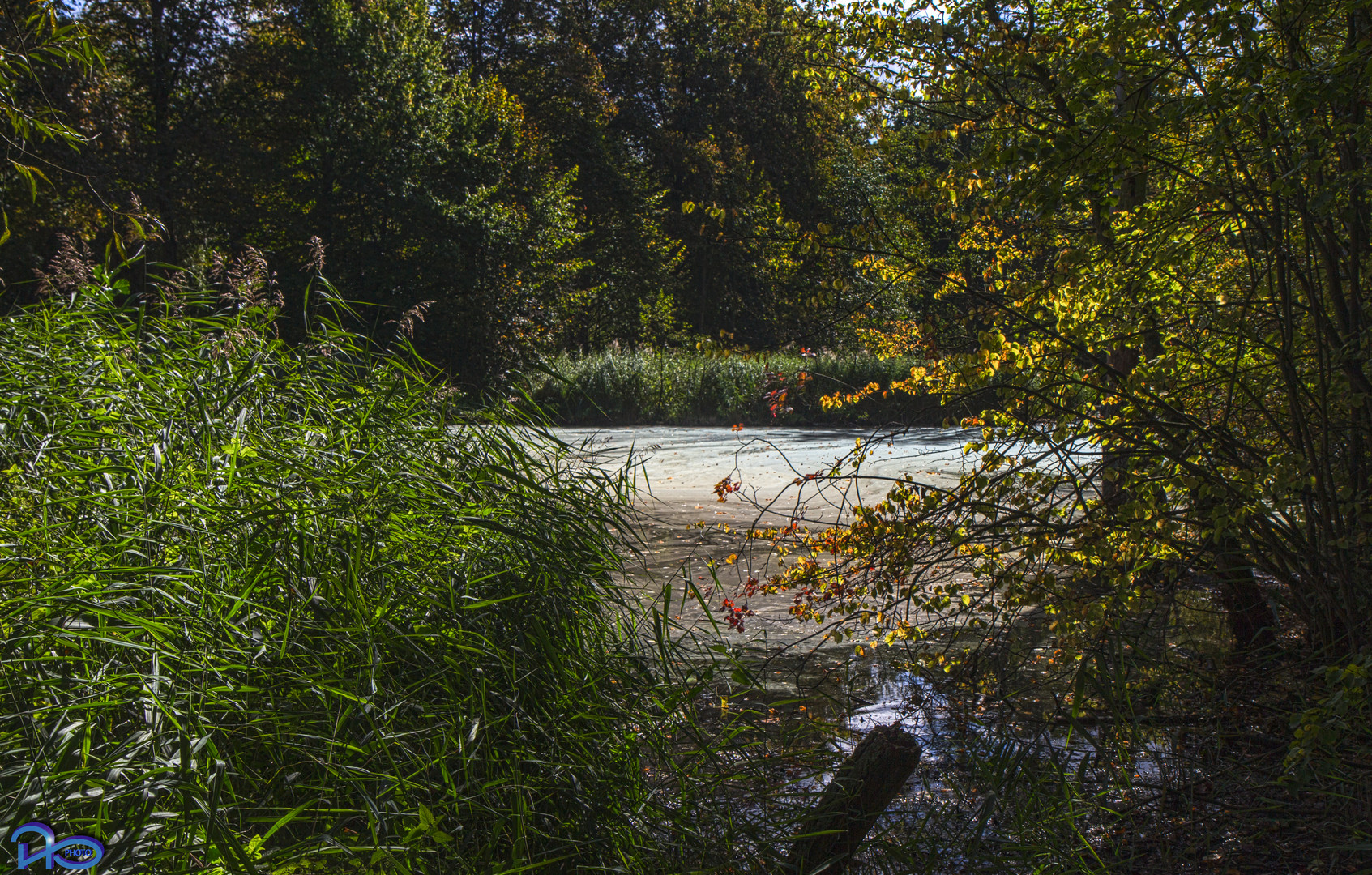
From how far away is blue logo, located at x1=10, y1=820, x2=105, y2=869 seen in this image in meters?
1.93

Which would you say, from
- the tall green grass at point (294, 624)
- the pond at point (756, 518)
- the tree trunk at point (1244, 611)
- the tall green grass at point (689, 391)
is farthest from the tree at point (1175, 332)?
the tall green grass at point (689, 391)

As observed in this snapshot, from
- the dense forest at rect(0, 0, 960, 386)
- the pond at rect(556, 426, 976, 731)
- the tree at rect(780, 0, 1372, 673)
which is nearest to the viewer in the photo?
the tree at rect(780, 0, 1372, 673)

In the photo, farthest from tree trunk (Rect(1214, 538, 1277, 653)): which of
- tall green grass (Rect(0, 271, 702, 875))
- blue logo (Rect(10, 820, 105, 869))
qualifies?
blue logo (Rect(10, 820, 105, 869))

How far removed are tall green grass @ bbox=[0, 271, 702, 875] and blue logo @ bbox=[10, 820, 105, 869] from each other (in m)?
0.03

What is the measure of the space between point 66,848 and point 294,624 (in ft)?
2.22

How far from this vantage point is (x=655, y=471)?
40.9ft

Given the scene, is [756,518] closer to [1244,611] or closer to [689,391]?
[1244,611]

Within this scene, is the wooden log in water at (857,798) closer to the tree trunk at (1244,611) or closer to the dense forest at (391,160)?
the tree trunk at (1244,611)

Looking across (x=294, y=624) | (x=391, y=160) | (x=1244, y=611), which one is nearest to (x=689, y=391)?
(x=391, y=160)

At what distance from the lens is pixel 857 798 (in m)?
3.15

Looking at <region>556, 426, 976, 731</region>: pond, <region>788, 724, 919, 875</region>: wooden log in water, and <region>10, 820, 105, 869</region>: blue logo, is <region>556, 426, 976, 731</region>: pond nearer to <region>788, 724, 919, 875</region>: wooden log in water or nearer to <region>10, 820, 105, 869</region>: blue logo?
<region>788, 724, 919, 875</region>: wooden log in water

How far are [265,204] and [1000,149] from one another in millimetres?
24507

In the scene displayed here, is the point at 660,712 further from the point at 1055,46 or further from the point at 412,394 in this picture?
the point at 1055,46

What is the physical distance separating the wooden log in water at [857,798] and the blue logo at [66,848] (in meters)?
1.87
